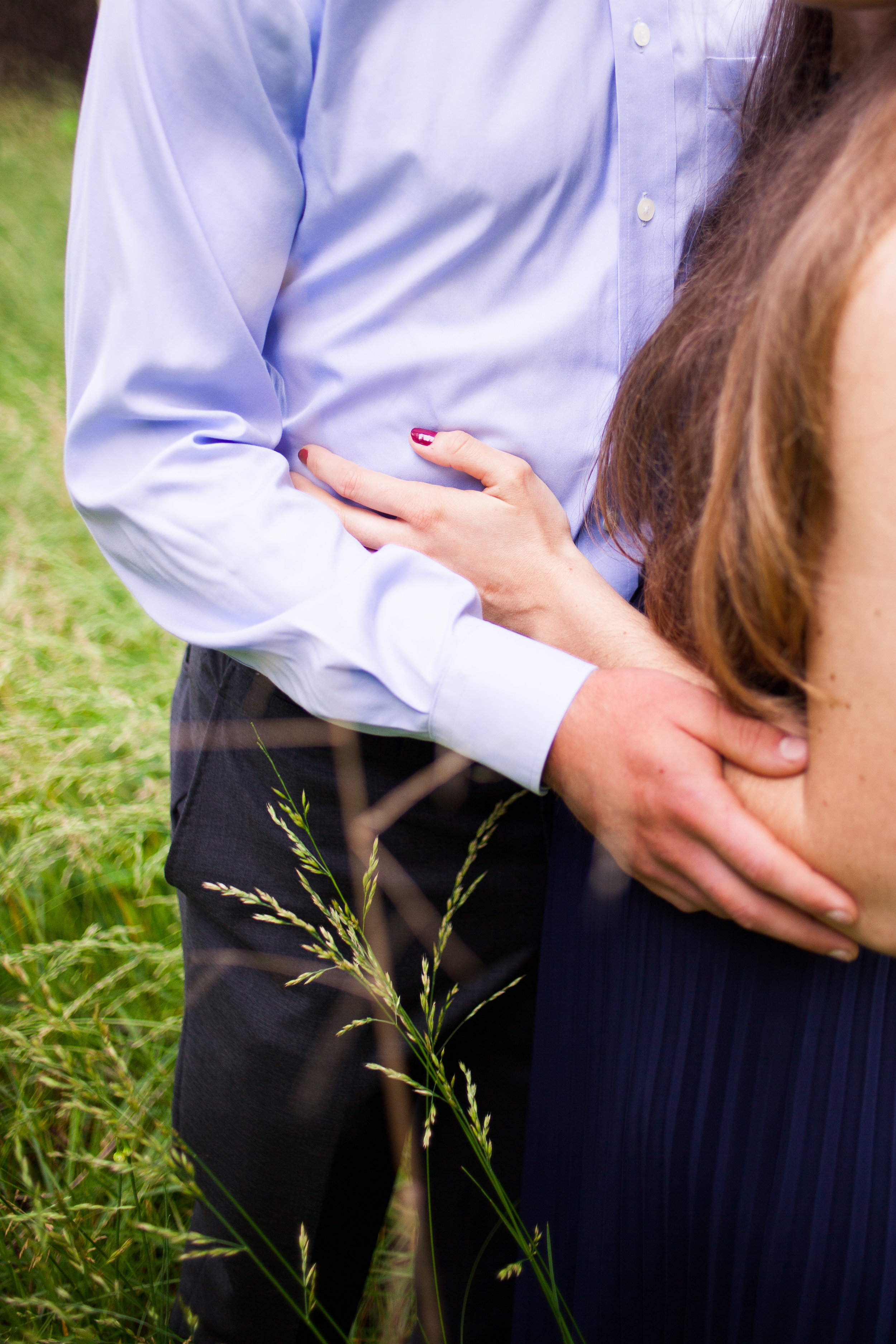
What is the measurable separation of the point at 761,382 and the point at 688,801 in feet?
1.12

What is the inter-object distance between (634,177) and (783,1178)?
3.28ft

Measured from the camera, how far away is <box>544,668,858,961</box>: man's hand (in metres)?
0.70

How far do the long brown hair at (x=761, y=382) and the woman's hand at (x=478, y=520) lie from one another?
0.09m

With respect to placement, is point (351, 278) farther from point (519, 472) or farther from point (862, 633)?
point (862, 633)

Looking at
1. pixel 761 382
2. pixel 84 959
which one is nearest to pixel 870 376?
pixel 761 382

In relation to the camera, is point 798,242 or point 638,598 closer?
point 798,242

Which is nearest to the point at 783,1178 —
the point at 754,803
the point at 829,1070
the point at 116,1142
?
the point at 829,1070

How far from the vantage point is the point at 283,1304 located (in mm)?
1088

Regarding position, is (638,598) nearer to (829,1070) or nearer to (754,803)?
(754,803)

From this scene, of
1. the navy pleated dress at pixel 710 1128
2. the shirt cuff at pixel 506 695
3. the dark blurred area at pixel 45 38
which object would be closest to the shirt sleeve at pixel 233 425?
the shirt cuff at pixel 506 695

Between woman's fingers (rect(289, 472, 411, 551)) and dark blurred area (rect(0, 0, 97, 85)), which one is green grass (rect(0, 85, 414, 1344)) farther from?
dark blurred area (rect(0, 0, 97, 85))

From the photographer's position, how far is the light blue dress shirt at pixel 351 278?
0.80 meters

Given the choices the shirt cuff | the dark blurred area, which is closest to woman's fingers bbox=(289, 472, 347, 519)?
the shirt cuff

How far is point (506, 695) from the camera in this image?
81 centimetres
